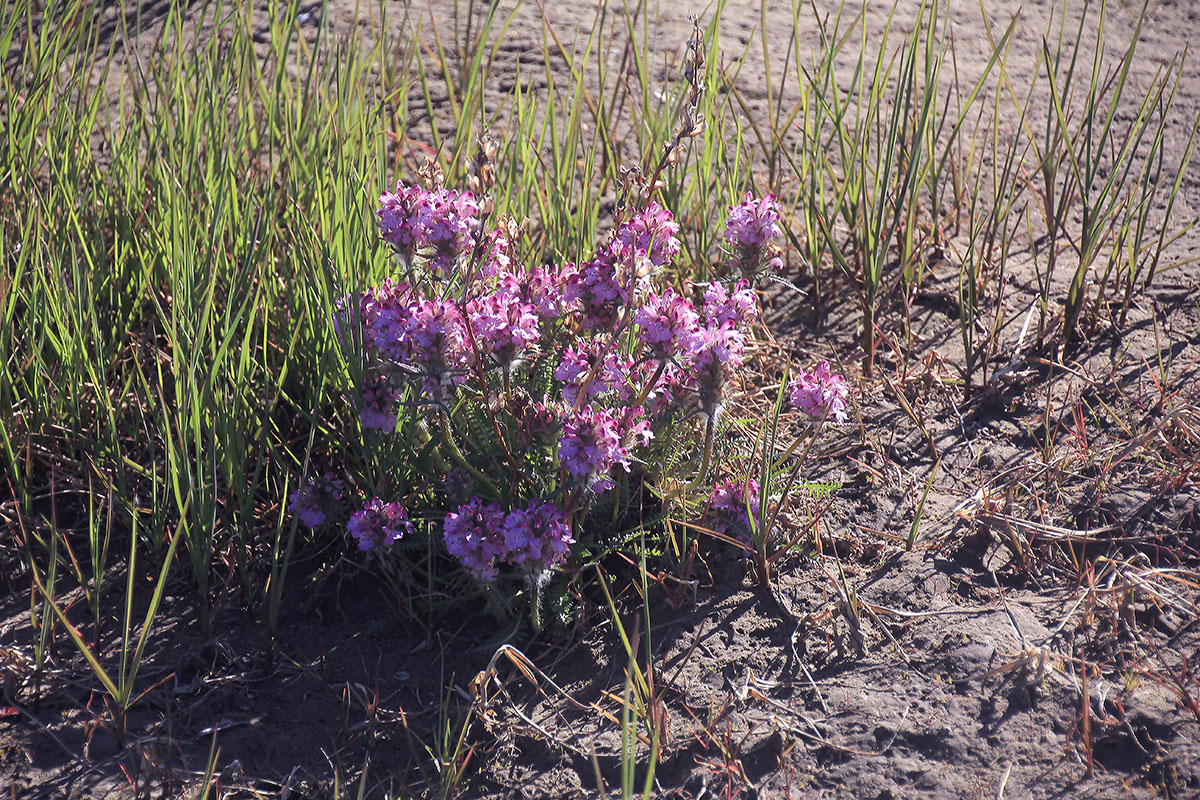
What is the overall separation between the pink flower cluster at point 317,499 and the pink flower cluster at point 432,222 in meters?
0.45

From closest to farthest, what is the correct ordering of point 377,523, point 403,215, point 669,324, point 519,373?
1. point 669,324
2. point 403,215
3. point 377,523
4. point 519,373

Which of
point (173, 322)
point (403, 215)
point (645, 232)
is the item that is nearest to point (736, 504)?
point (645, 232)

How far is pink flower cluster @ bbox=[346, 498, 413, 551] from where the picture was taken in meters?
1.58

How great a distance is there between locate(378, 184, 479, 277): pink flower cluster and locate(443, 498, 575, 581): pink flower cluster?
1.27ft

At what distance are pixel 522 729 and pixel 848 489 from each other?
0.83 m

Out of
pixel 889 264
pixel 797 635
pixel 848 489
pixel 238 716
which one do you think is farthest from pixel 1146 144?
pixel 238 716

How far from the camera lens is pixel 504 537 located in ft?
4.73

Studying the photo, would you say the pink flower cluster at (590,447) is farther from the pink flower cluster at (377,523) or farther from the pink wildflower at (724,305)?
the pink flower cluster at (377,523)

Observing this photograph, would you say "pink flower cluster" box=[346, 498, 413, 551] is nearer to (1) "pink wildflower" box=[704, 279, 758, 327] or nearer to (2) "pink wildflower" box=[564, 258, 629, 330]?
(2) "pink wildflower" box=[564, 258, 629, 330]

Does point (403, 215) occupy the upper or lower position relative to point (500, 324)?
upper

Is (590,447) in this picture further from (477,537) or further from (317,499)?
(317,499)

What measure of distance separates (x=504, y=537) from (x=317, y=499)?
0.42m

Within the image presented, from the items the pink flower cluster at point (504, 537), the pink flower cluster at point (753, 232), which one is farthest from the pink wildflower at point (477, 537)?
the pink flower cluster at point (753, 232)

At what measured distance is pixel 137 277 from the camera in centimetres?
205
